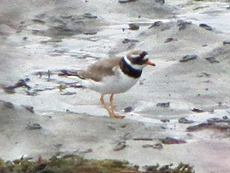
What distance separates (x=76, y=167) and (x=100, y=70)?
2.16m

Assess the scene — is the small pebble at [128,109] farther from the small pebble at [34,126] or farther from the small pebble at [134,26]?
the small pebble at [134,26]

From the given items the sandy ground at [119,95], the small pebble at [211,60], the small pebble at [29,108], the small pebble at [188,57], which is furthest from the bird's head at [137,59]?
the small pebble at [211,60]

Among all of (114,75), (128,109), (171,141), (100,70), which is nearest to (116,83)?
(114,75)

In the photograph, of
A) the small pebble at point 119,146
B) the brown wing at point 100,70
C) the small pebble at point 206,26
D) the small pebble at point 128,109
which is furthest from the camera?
the small pebble at point 206,26

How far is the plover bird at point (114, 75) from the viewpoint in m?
6.29

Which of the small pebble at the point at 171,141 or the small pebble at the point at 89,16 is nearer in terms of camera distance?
the small pebble at the point at 171,141

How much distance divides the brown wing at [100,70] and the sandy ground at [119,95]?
1.13 ft

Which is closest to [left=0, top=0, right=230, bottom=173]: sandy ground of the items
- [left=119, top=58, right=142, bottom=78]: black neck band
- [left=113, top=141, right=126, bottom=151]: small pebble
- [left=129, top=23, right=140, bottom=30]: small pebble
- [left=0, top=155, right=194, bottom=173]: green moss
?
[left=113, top=141, right=126, bottom=151]: small pebble

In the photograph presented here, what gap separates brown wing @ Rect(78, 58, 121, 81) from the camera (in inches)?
251

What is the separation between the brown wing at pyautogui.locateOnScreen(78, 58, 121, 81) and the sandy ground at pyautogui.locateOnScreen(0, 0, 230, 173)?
0.35 meters

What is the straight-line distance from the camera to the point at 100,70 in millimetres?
6465

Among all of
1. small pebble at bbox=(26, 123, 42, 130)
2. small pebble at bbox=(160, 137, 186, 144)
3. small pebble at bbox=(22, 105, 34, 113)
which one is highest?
small pebble at bbox=(160, 137, 186, 144)

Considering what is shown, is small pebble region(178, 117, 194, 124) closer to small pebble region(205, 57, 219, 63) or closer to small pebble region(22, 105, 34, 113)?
small pebble region(22, 105, 34, 113)

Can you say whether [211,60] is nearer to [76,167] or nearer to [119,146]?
[119,146]
